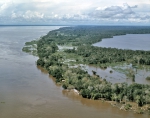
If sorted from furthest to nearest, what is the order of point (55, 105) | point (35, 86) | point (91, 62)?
point (91, 62), point (35, 86), point (55, 105)

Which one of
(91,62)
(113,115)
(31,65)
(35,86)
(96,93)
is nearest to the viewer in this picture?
(113,115)

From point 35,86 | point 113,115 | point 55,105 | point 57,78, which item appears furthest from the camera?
point 57,78

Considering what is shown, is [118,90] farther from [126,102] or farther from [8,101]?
[8,101]

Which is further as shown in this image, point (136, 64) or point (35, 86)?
point (136, 64)

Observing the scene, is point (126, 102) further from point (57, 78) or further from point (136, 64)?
point (136, 64)

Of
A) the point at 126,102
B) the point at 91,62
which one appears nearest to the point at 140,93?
the point at 126,102

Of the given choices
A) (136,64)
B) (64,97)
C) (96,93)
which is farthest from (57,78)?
(136,64)

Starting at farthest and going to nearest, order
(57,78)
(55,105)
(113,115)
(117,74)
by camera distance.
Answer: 1. (117,74)
2. (57,78)
3. (55,105)
4. (113,115)

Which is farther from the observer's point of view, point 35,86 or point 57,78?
point 57,78

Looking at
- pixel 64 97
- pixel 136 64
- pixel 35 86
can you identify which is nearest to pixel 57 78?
pixel 35 86
